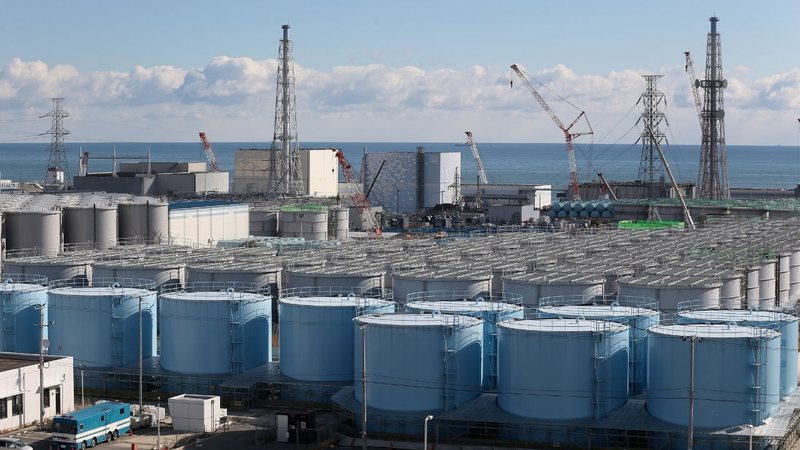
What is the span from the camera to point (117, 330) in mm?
40594

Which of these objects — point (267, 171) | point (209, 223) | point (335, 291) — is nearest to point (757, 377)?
point (335, 291)

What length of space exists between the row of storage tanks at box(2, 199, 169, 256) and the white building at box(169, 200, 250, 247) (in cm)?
172

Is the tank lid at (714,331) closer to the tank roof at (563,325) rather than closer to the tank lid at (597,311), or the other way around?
the tank roof at (563,325)

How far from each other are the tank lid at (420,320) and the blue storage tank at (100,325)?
31.6ft

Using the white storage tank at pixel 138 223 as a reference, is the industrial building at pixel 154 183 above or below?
above

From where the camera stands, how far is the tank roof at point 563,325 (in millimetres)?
32812

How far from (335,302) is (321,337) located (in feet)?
5.19

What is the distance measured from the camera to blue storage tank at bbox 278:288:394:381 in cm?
3753

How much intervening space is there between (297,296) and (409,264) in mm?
5463

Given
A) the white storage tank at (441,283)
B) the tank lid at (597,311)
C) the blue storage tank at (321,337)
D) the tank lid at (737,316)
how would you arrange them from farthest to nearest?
the white storage tank at (441,283)
the blue storage tank at (321,337)
the tank lid at (597,311)
the tank lid at (737,316)

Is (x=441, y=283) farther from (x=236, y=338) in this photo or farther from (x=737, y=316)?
(x=737, y=316)

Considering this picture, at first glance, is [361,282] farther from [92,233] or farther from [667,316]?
[92,233]

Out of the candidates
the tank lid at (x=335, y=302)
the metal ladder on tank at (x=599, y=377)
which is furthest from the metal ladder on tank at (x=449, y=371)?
the tank lid at (x=335, y=302)

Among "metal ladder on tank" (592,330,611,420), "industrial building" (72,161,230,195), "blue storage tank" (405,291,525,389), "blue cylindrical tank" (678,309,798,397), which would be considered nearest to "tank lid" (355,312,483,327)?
"blue storage tank" (405,291,525,389)
